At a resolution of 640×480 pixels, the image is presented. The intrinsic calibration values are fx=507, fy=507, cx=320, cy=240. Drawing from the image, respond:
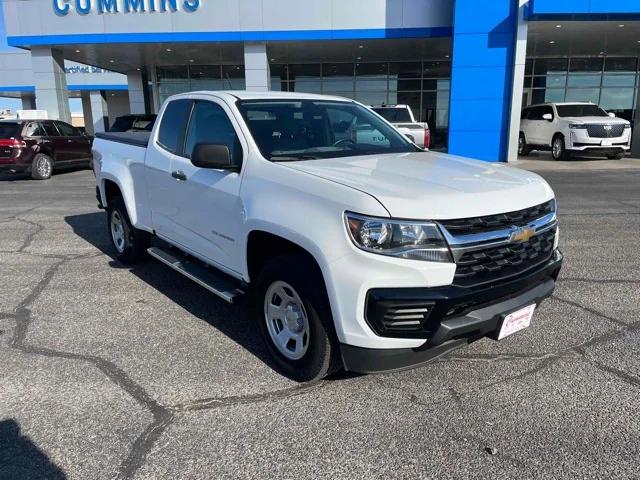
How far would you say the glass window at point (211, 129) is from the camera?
388 centimetres

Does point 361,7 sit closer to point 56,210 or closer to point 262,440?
point 56,210

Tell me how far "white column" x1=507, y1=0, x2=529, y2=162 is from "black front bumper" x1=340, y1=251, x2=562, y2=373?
54.1 ft

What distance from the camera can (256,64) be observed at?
1988cm

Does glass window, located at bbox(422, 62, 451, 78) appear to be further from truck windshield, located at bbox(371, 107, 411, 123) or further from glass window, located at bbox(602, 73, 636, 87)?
truck windshield, located at bbox(371, 107, 411, 123)

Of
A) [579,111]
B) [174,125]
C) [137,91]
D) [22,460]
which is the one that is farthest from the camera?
[137,91]

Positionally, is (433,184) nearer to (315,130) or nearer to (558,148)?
(315,130)

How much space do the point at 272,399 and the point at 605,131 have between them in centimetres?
1823

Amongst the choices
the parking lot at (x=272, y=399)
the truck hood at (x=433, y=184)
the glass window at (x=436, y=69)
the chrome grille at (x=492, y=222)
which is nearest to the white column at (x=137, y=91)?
the glass window at (x=436, y=69)

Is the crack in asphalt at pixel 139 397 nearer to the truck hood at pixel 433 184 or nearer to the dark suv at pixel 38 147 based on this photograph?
the truck hood at pixel 433 184

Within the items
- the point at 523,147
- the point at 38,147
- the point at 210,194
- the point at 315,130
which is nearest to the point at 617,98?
the point at 523,147

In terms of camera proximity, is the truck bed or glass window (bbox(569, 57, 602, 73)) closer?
the truck bed

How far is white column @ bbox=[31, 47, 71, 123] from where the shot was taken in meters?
20.7

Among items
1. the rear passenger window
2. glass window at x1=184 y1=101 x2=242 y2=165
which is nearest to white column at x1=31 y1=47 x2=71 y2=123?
the rear passenger window

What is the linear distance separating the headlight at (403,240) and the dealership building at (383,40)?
16.4 metres
